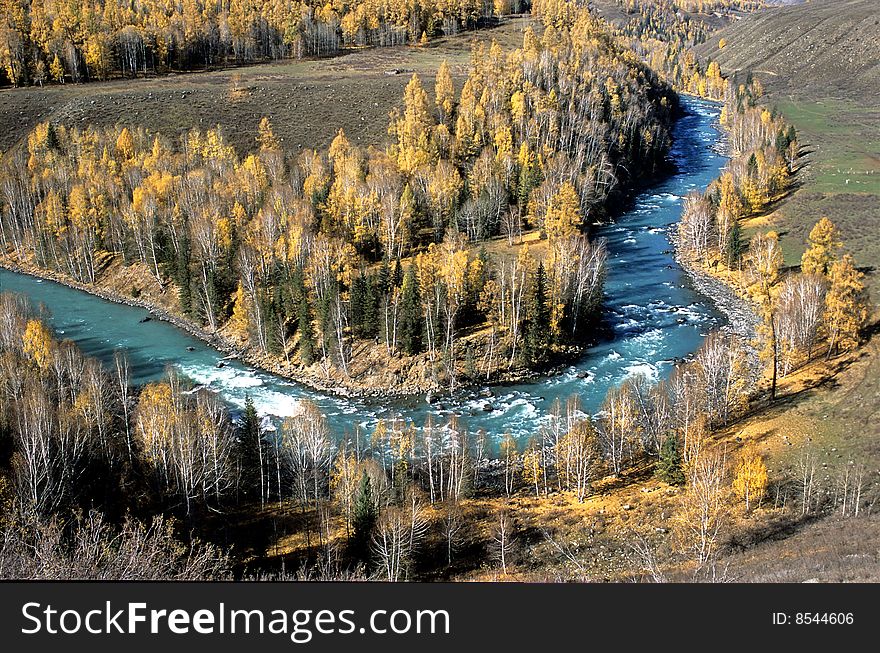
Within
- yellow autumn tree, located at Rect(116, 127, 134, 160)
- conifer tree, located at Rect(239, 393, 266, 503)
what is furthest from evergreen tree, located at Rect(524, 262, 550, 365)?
yellow autumn tree, located at Rect(116, 127, 134, 160)

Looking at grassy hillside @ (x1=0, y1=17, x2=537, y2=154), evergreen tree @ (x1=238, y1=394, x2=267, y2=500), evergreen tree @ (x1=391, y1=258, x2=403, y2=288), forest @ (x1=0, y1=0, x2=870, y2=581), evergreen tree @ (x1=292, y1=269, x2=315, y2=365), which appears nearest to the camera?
forest @ (x1=0, y1=0, x2=870, y2=581)

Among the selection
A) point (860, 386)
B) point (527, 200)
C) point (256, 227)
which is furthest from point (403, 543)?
point (527, 200)

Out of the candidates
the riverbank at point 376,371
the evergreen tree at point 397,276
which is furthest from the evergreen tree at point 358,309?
the evergreen tree at point 397,276

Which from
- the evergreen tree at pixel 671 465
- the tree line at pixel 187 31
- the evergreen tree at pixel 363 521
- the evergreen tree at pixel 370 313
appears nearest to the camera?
the evergreen tree at pixel 363 521

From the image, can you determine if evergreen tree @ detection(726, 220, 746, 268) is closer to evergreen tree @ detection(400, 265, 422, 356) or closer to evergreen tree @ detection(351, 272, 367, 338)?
evergreen tree @ detection(400, 265, 422, 356)

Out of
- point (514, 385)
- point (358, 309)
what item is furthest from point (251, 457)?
point (514, 385)

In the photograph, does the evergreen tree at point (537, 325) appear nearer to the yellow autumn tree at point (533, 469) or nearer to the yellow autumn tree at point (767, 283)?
the yellow autumn tree at point (533, 469)
